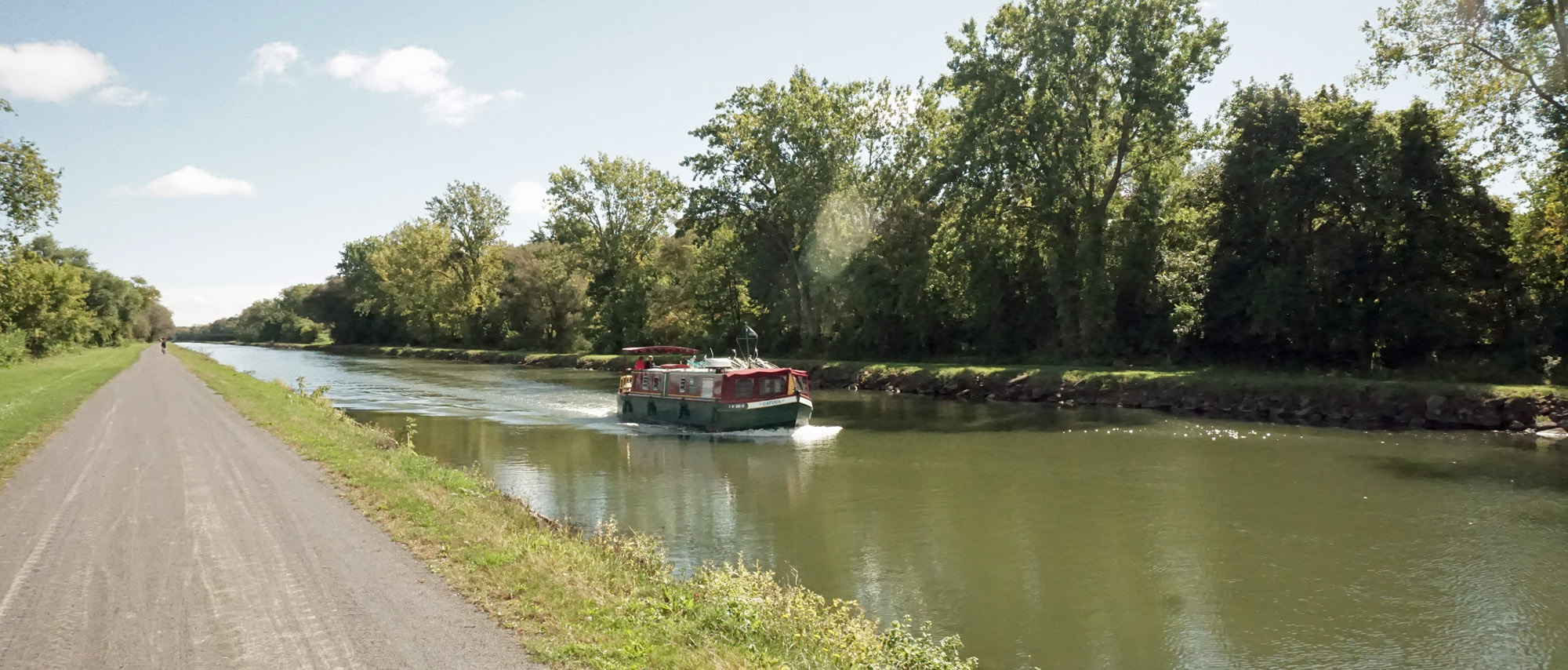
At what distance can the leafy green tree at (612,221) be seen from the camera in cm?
7344

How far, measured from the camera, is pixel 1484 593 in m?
11.7

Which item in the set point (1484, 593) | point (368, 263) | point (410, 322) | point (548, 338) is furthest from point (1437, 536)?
point (368, 263)

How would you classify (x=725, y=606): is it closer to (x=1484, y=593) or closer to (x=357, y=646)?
(x=357, y=646)

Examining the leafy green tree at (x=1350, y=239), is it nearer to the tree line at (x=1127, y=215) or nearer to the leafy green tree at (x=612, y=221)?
the tree line at (x=1127, y=215)

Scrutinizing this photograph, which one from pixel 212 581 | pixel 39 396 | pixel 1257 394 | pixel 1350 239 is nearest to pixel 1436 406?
pixel 1257 394

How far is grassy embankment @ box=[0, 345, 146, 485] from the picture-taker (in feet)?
60.0

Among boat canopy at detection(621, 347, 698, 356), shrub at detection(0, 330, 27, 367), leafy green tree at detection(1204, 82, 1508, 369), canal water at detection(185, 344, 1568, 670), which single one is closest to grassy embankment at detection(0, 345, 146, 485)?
shrub at detection(0, 330, 27, 367)

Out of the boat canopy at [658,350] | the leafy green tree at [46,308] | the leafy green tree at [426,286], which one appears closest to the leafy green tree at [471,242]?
the leafy green tree at [426,286]

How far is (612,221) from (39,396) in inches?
1928

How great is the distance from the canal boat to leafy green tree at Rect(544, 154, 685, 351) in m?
41.8

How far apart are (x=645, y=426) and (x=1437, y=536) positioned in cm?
2346

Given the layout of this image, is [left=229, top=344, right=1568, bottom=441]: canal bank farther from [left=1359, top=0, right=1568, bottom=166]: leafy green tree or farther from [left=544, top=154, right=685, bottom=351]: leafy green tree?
[left=544, top=154, right=685, bottom=351]: leafy green tree

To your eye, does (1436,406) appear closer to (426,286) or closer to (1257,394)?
(1257,394)

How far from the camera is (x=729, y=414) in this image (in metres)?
29.1
